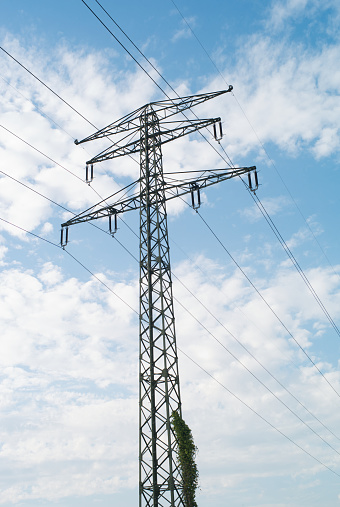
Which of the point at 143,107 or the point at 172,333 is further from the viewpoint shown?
the point at 143,107

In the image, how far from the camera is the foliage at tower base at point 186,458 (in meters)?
16.8

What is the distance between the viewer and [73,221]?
24.1 metres

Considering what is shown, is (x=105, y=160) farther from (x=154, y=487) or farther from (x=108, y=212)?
(x=154, y=487)

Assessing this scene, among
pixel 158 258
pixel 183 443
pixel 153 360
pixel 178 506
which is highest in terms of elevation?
pixel 158 258

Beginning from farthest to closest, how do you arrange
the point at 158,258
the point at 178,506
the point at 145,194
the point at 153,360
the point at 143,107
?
the point at 143,107 → the point at 145,194 → the point at 158,258 → the point at 153,360 → the point at 178,506

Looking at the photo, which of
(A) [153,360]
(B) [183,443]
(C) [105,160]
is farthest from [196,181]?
(B) [183,443]

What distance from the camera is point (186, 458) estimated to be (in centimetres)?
1725

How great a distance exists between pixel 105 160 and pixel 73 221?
3.63 meters

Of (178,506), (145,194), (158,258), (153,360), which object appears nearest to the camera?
(178,506)

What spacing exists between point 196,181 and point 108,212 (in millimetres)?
4823

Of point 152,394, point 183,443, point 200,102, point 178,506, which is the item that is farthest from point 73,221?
point 178,506

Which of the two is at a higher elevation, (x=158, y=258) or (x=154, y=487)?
(x=158, y=258)

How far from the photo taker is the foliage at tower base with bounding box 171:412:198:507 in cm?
1680

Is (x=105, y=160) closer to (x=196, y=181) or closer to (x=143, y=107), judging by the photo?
(x=143, y=107)
